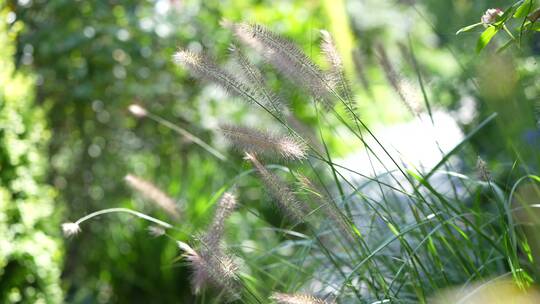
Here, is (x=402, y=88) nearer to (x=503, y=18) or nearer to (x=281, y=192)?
(x=503, y=18)

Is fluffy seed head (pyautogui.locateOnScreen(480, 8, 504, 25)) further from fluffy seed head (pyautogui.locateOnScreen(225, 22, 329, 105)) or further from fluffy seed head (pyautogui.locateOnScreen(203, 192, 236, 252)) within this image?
fluffy seed head (pyautogui.locateOnScreen(203, 192, 236, 252))

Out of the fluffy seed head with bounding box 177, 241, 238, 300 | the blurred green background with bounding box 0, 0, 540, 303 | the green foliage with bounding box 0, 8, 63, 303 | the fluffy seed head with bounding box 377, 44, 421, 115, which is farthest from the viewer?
the blurred green background with bounding box 0, 0, 540, 303

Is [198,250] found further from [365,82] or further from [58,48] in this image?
[58,48]

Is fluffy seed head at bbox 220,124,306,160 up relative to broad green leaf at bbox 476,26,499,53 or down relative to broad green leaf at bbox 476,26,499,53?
down

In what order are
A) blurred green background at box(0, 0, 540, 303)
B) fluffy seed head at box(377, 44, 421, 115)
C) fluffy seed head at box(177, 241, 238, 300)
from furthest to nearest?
blurred green background at box(0, 0, 540, 303) → fluffy seed head at box(377, 44, 421, 115) → fluffy seed head at box(177, 241, 238, 300)

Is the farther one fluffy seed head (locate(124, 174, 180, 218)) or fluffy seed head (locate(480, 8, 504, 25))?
fluffy seed head (locate(124, 174, 180, 218))

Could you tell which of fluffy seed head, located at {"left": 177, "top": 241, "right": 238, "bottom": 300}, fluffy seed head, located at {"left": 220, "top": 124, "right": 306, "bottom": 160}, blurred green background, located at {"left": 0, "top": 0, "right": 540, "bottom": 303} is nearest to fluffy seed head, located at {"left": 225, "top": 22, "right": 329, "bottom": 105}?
fluffy seed head, located at {"left": 220, "top": 124, "right": 306, "bottom": 160}

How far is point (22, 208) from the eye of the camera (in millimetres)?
2908

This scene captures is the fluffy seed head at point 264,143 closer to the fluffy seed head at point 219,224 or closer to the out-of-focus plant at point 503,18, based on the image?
the fluffy seed head at point 219,224

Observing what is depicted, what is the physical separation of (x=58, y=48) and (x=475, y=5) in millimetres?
2399

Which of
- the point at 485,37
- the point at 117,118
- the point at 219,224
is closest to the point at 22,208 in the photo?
the point at 219,224

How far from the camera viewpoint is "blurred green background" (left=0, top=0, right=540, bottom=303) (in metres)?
2.99

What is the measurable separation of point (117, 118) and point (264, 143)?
3131 millimetres

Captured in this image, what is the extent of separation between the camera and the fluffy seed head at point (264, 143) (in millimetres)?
1544
